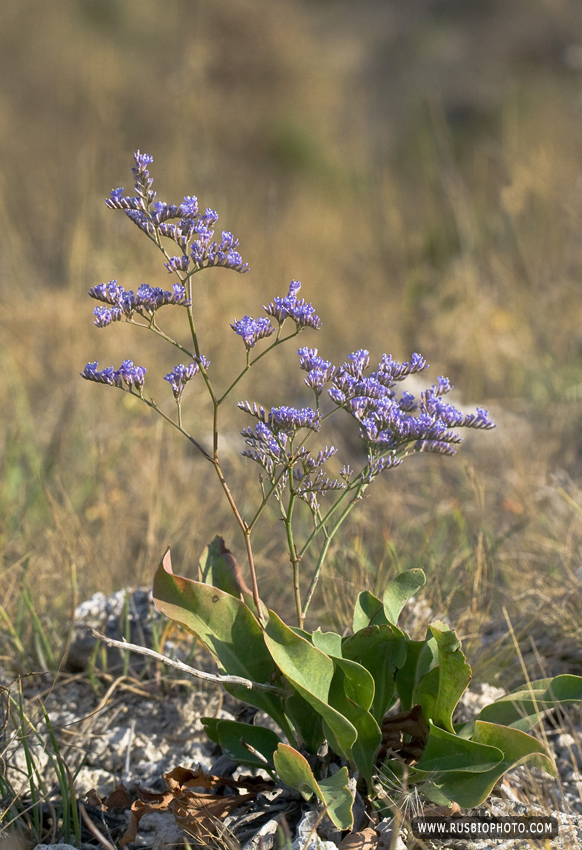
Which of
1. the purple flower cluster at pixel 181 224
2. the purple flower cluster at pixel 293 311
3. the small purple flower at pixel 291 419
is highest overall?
the purple flower cluster at pixel 181 224

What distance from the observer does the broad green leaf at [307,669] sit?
142cm

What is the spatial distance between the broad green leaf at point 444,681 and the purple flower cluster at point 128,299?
2.60 feet

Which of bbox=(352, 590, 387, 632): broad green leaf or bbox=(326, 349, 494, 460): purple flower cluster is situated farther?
bbox=(352, 590, 387, 632): broad green leaf

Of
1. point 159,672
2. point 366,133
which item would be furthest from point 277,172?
point 159,672

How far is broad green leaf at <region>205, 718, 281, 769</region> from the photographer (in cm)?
164

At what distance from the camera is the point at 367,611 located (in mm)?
1688

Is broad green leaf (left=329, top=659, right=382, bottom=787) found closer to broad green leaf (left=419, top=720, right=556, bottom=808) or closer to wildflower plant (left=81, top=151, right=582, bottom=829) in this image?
wildflower plant (left=81, top=151, right=582, bottom=829)

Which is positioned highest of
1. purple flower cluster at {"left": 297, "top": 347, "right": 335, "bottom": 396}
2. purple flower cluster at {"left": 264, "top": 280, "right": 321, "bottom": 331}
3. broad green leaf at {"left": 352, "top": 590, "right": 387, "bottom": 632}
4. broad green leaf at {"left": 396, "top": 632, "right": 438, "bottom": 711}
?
purple flower cluster at {"left": 264, "top": 280, "right": 321, "bottom": 331}

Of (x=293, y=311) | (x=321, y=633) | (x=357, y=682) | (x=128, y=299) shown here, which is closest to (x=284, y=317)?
(x=293, y=311)

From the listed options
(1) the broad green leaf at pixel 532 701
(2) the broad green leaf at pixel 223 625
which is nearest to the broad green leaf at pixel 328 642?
(2) the broad green leaf at pixel 223 625

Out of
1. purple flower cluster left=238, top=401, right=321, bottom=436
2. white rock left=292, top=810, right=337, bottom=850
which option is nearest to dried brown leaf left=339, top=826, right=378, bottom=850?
white rock left=292, top=810, right=337, bottom=850

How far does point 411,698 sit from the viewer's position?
1644 millimetres

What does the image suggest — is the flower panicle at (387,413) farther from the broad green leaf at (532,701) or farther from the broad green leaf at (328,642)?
the broad green leaf at (532,701)

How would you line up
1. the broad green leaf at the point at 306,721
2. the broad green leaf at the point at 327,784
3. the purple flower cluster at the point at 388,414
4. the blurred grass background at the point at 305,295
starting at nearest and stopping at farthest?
the broad green leaf at the point at 327,784 < the purple flower cluster at the point at 388,414 < the broad green leaf at the point at 306,721 < the blurred grass background at the point at 305,295
